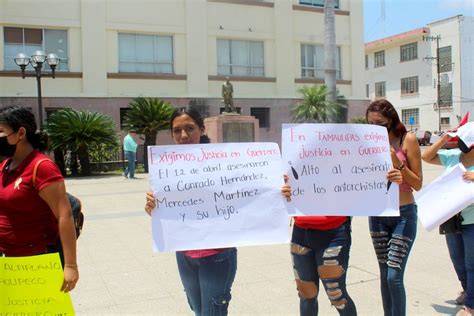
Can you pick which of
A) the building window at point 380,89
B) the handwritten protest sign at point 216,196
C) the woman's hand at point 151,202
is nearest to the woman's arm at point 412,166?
the handwritten protest sign at point 216,196

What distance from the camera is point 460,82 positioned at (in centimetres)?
4766

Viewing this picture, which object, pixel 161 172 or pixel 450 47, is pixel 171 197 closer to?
pixel 161 172

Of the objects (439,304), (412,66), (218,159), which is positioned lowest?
(439,304)

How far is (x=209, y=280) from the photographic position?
9.18 feet

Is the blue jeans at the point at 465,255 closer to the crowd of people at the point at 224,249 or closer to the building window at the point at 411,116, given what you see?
the crowd of people at the point at 224,249

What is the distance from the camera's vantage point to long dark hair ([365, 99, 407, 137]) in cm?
351

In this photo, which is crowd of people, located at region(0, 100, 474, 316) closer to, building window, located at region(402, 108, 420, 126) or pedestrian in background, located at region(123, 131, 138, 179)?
pedestrian in background, located at region(123, 131, 138, 179)

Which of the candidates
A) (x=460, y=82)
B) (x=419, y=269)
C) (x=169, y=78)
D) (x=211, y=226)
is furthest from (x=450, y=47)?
(x=211, y=226)

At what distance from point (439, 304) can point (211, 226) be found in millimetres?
2621

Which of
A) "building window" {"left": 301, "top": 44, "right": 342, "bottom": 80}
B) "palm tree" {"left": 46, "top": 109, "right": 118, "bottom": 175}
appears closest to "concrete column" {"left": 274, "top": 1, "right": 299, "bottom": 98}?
"building window" {"left": 301, "top": 44, "right": 342, "bottom": 80}

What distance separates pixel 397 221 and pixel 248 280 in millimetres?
2177

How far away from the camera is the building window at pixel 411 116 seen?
5156 centimetres

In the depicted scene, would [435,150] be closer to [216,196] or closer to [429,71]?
[216,196]

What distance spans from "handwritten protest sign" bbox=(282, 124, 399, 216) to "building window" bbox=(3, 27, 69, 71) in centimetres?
2413
